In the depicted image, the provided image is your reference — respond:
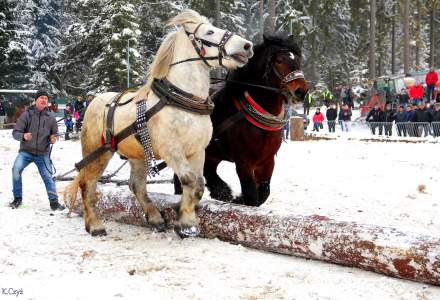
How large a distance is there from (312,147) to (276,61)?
10562 mm

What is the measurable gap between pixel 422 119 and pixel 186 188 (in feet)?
49.6

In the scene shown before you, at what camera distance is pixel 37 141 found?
7.57 m

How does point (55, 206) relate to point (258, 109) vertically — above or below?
below

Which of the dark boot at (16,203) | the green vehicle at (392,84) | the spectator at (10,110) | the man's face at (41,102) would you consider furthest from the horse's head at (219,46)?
the spectator at (10,110)

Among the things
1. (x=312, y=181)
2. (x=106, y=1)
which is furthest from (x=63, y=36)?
(x=312, y=181)

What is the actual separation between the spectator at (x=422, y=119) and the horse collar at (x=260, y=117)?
13.5 meters

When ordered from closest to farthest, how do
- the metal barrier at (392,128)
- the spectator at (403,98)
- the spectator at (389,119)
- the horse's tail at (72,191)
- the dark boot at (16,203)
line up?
the horse's tail at (72,191), the dark boot at (16,203), the metal barrier at (392,128), the spectator at (389,119), the spectator at (403,98)

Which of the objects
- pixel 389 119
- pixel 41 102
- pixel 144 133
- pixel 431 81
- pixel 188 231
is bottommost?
pixel 188 231

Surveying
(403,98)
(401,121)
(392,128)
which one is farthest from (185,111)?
(403,98)

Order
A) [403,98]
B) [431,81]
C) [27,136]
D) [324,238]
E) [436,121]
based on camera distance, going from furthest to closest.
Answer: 1. [403,98]
2. [431,81]
3. [436,121]
4. [27,136]
5. [324,238]

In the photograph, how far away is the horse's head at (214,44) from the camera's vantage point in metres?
4.94

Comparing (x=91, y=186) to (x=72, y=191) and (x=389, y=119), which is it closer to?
(x=72, y=191)

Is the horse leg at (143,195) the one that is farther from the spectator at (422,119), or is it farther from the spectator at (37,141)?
the spectator at (422,119)

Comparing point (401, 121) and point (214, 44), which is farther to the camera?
point (401, 121)
